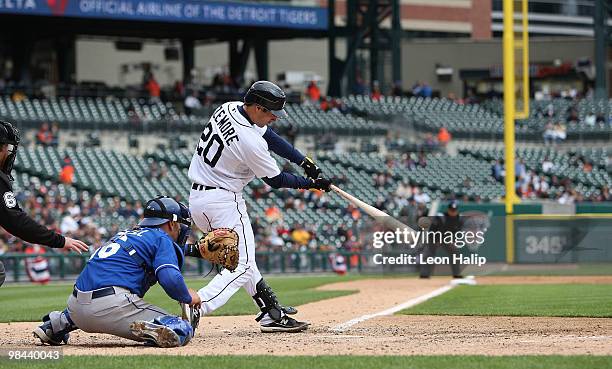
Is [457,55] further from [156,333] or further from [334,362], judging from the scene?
[334,362]

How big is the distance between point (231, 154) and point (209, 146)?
18cm

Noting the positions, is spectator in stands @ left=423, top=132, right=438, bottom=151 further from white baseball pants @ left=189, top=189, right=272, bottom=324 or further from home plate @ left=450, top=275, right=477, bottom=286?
white baseball pants @ left=189, top=189, right=272, bottom=324

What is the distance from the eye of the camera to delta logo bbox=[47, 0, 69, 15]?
30375 millimetres

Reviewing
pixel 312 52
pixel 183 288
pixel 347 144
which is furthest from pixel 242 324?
pixel 312 52

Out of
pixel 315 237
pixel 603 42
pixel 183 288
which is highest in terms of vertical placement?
pixel 603 42

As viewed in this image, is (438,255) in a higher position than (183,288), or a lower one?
lower

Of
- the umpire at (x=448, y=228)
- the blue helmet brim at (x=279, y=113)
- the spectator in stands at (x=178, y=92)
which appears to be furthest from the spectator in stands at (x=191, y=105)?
the blue helmet brim at (x=279, y=113)

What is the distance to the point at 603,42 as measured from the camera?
40094mm

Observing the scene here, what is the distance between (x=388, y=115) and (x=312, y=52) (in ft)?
37.7

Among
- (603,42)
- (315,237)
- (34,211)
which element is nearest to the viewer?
(34,211)

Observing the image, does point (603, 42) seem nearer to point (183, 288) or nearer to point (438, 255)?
point (438, 255)

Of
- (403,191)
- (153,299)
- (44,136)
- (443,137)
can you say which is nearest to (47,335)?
(153,299)

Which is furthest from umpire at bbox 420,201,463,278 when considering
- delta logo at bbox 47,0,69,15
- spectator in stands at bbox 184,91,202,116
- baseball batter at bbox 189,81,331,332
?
delta logo at bbox 47,0,69,15

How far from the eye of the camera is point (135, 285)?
7.41 metres
